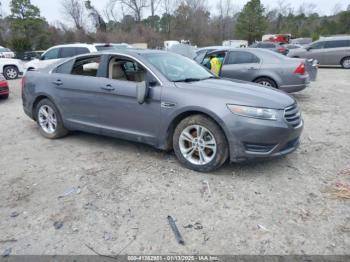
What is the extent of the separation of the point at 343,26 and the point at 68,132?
2213 inches

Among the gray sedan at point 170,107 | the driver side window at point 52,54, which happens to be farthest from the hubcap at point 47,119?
the driver side window at point 52,54

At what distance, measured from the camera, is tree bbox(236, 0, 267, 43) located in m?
51.7

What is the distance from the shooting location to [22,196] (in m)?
3.39

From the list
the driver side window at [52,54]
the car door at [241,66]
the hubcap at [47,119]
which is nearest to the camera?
the hubcap at [47,119]

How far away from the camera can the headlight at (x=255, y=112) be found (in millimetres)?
3448

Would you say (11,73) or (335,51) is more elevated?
(335,51)

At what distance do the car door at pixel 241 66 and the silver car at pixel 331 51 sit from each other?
10504 mm

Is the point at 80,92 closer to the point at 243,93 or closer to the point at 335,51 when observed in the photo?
the point at 243,93

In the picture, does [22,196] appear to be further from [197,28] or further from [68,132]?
[197,28]

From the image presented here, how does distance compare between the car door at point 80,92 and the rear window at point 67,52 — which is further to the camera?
the rear window at point 67,52

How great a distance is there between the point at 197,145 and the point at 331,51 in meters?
15.7

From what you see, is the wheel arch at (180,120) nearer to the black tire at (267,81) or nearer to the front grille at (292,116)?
the front grille at (292,116)

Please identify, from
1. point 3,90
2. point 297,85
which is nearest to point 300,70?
point 297,85

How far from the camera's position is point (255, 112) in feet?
11.3
